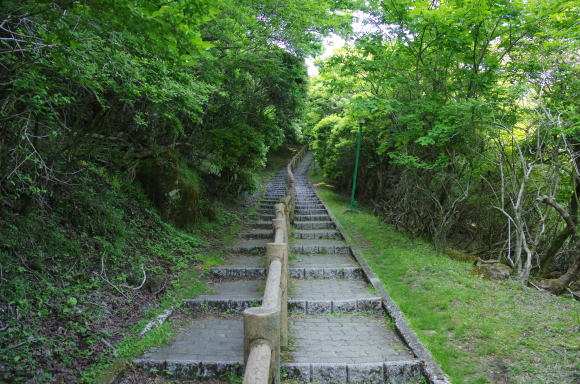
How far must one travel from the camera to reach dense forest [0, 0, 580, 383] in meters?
3.37

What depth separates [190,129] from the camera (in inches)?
401

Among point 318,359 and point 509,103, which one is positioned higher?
point 509,103

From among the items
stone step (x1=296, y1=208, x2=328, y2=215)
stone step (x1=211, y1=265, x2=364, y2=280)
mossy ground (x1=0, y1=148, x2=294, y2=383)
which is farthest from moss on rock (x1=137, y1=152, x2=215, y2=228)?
stone step (x1=296, y1=208, x2=328, y2=215)

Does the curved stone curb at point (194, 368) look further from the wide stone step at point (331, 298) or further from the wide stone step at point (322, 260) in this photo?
the wide stone step at point (322, 260)

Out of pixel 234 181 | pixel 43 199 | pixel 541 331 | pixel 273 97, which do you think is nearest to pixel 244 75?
pixel 273 97

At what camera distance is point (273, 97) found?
41.5ft

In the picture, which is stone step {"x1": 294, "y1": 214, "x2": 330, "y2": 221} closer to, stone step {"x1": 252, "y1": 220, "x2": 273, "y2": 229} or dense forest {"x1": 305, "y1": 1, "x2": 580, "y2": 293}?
stone step {"x1": 252, "y1": 220, "x2": 273, "y2": 229}

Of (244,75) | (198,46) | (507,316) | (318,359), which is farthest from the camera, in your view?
(244,75)

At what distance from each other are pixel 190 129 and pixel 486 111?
24.3 feet

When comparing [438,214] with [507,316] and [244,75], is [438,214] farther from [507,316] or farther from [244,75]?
[244,75]

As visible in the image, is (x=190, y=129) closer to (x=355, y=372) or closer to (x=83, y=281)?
(x=83, y=281)

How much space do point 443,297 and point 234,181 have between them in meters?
9.19

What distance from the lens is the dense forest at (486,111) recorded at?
6.57 meters

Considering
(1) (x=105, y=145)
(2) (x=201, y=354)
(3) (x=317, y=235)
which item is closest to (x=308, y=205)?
(3) (x=317, y=235)
